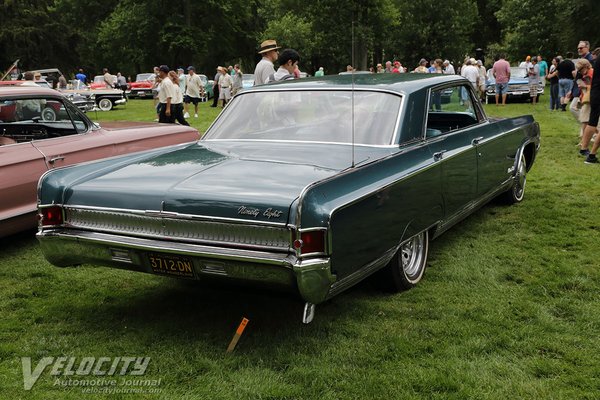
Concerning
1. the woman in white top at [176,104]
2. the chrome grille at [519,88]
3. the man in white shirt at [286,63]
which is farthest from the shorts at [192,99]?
the man in white shirt at [286,63]

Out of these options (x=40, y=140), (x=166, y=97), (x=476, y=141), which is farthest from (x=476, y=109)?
(x=166, y=97)

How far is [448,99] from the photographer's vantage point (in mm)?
5820

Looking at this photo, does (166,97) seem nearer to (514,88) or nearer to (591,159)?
(591,159)

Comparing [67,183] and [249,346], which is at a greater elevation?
[67,183]

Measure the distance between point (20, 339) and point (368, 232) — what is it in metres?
2.24

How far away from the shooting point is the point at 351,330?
386cm

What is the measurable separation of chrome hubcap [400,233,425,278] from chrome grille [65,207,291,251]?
1457mm

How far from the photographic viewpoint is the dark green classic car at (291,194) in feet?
10.8

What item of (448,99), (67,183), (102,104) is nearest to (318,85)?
(448,99)

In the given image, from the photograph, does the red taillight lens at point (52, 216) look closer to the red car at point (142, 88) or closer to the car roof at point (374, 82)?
the car roof at point (374, 82)

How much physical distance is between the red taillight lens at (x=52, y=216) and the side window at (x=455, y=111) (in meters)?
3.35

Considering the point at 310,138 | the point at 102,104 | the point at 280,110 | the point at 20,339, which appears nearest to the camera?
the point at 20,339

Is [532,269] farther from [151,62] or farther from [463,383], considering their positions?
[151,62]

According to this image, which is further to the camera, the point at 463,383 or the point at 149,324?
the point at 149,324
